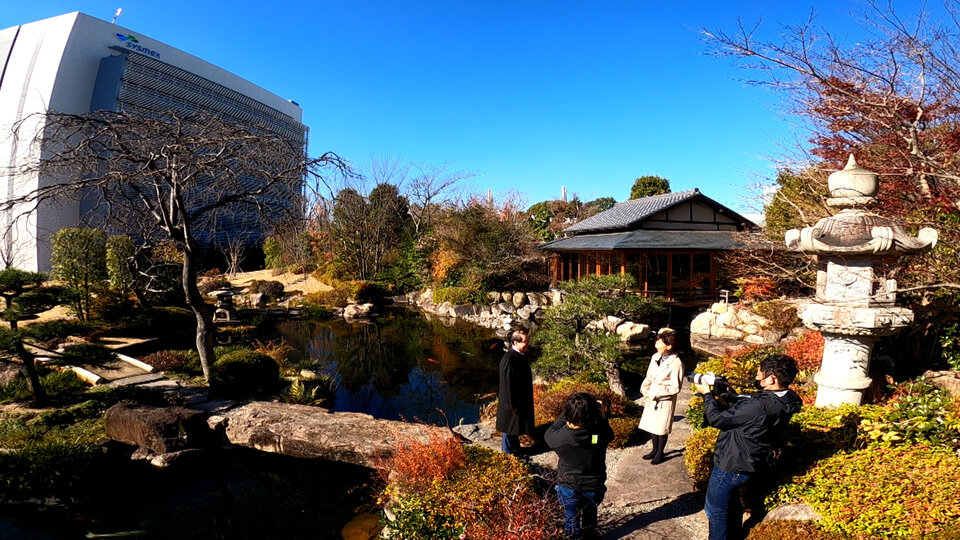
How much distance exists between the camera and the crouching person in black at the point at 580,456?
3.02 meters

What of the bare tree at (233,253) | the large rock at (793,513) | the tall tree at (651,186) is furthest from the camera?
the tall tree at (651,186)

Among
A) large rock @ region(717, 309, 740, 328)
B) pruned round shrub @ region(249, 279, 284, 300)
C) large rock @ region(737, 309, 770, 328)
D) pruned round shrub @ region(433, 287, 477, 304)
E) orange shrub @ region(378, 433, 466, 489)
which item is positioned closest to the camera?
orange shrub @ region(378, 433, 466, 489)

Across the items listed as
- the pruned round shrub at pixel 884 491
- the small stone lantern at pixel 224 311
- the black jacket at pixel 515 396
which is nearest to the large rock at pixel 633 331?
the black jacket at pixel 515 396

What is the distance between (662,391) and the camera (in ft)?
14.9

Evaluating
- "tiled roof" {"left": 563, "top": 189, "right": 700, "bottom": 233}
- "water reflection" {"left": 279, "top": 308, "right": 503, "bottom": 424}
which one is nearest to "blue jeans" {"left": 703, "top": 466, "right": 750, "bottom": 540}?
"water reflection" {"left": 279, "top": 308, "right": 503, "bottom": 424}

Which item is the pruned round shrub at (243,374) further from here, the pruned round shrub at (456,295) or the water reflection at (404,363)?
the pruned round shrub at (456,295)

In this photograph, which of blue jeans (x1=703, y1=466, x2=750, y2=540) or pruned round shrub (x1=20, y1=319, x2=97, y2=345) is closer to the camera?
blue jeans (x1=703, y1=466, x2=750, y2=540)

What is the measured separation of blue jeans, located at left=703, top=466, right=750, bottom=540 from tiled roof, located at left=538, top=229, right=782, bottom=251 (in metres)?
A: 12.9

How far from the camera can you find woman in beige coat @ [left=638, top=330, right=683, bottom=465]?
4500 mm

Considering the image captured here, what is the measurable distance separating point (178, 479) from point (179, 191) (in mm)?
3949

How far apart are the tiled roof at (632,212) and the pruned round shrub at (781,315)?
25.1 ft

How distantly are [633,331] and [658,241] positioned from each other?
14.9 ft

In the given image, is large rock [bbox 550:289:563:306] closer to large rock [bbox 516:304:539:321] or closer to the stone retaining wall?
large rock [bbox 516:304:539:321]

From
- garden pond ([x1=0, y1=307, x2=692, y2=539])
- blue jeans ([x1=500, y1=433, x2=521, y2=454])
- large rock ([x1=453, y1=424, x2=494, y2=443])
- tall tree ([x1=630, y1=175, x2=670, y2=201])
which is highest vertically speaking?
tall tree ([x1=630, y1=175, x2=670, y2=201])
